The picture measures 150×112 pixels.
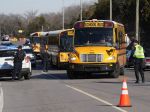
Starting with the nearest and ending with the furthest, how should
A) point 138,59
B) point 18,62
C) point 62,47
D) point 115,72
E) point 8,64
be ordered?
point 138,59, point 18,62, point 8,64, point 115,72, point 62,47

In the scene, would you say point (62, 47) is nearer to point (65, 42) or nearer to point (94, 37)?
point (65, 42)

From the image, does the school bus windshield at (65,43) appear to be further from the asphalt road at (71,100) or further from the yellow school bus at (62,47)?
the asphalt road at (71,100)

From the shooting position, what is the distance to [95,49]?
2845 centimetres

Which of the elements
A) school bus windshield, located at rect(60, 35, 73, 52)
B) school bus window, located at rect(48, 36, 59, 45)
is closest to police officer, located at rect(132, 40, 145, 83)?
school bus windshield, located at rect(60, 35, 73, 52)

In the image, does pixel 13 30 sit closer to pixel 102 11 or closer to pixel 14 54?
pixel 102 11

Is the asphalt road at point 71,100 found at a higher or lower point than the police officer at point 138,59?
lower

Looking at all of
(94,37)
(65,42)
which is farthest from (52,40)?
(94,37)

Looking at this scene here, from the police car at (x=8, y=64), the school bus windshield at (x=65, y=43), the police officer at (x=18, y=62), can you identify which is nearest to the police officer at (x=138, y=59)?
the police officer at (x=18, y=62)

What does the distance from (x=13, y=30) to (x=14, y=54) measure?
6110 inches

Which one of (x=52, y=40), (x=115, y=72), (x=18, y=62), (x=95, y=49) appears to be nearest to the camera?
(x=18, y=62)

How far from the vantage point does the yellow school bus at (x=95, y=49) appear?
2830 centimetres

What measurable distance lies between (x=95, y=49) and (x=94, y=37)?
0.84 meters

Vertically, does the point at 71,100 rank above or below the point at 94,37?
below

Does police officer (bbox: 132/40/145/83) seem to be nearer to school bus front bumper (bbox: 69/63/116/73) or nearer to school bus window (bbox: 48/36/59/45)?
school bus front bumper (bbox: 69/63/116/73)
